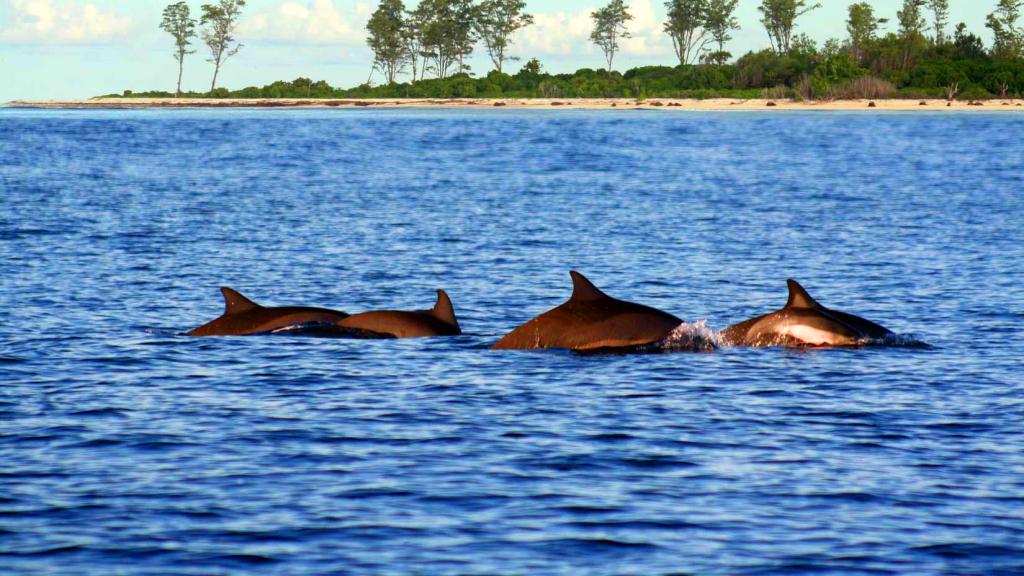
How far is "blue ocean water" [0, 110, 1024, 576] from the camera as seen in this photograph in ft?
36.2

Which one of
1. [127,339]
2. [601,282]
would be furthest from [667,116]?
[127,339]

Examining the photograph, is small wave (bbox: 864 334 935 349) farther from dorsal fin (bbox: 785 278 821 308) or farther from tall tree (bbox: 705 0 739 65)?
tall tree (bbox: 705 0 739 65)

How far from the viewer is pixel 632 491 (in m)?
12.5

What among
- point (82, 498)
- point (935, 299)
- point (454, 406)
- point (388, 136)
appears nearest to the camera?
point (82, 498)

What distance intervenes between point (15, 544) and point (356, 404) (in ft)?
18.6

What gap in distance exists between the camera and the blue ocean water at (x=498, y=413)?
36.2ft

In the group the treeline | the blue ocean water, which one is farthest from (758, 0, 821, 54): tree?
the blue ocean water

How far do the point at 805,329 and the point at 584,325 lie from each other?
2.94m

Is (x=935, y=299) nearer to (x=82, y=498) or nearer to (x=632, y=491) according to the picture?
(x=632, y=491)

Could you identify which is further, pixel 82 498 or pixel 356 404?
pixel 356 404

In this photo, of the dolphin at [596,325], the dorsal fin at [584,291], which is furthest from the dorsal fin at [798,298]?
the dorsal fin at [584,291]

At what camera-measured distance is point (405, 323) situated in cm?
2098

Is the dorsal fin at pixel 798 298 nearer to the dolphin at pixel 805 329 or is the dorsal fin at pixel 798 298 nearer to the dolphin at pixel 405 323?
the dolphin at pixel 805 329

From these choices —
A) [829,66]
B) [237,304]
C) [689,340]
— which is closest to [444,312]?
[237,304]
